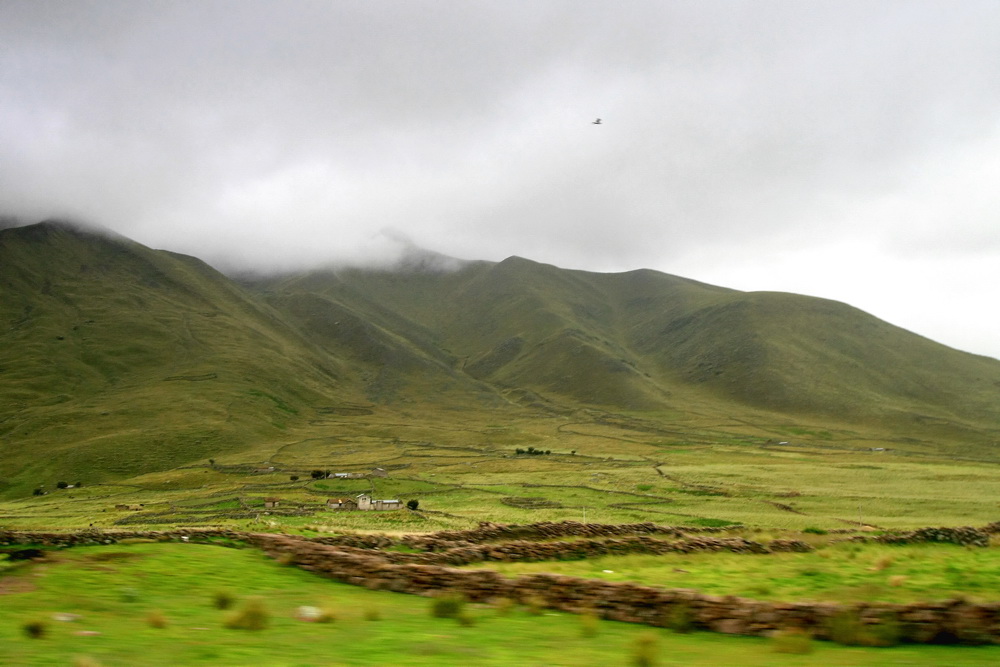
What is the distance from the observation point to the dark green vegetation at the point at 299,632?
323 inches

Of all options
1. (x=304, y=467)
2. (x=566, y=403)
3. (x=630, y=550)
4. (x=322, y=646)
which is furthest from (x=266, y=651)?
(x=566, y=403)

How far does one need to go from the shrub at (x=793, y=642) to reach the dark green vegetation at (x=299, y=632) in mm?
59

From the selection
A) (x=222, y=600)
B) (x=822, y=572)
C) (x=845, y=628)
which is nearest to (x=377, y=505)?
(x=822, y=572)

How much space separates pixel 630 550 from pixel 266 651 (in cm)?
1492

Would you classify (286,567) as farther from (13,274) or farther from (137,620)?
(13,274)

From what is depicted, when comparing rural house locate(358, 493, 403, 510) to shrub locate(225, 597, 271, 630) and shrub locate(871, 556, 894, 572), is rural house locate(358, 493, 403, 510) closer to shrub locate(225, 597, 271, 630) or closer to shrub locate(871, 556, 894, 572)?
shrub locate(871, 556, 894, 572)

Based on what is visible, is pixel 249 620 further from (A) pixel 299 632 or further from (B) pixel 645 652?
(B) pixel 645 652

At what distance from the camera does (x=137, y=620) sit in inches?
395

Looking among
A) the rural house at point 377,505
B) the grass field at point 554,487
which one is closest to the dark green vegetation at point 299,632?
the grass field at point 554,487

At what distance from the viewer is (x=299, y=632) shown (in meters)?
9.55

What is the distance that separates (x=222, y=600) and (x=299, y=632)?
2570 millimetres

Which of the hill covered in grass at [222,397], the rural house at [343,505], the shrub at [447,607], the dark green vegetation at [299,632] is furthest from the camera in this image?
the hill covered in grass at [222,397]

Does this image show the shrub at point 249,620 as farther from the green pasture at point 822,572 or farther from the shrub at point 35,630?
the green pasture at point 822,572

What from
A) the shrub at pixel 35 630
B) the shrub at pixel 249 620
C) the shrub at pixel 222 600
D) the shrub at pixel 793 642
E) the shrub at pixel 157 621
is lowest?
the shrub at pixel 222 600
